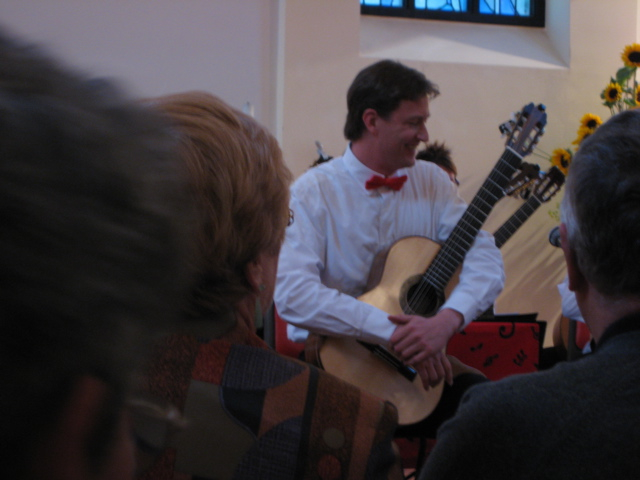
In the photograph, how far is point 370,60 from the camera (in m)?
4.30

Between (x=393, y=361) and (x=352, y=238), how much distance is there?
480 mm

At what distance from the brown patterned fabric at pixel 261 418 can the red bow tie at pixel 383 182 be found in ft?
4.93

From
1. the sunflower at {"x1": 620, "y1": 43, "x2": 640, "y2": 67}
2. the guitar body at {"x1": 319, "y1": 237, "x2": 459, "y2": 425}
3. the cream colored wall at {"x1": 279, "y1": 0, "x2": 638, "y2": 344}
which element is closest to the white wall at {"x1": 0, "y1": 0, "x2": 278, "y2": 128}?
the cream colored wall at {"x1": 279, "y1": 0, "x2": 638, "y2": 344}

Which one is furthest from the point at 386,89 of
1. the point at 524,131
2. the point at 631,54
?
the point at 631,54

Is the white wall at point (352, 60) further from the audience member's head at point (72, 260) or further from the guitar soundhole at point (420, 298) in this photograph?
the audience member's head at point (72, 260)

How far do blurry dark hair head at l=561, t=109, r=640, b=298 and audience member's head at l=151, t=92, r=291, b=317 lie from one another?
483 mm

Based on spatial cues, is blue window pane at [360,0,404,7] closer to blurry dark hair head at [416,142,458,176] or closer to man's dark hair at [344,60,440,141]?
blurry dark hair head at [416,142,458,176]

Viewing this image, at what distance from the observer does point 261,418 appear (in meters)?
0.89

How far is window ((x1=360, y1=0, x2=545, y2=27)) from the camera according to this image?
15.4ft

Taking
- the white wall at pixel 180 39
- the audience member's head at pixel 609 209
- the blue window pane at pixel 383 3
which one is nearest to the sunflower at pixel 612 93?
the blue window pane at pixel 383 3

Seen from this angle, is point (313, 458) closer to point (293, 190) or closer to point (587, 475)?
point (587, 475)

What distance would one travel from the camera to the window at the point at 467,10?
4684 millimetres

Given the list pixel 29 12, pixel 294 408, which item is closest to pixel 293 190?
pixel 294 408

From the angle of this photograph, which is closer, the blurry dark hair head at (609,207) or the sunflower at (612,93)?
the blurry dark hair head at (609,207)
